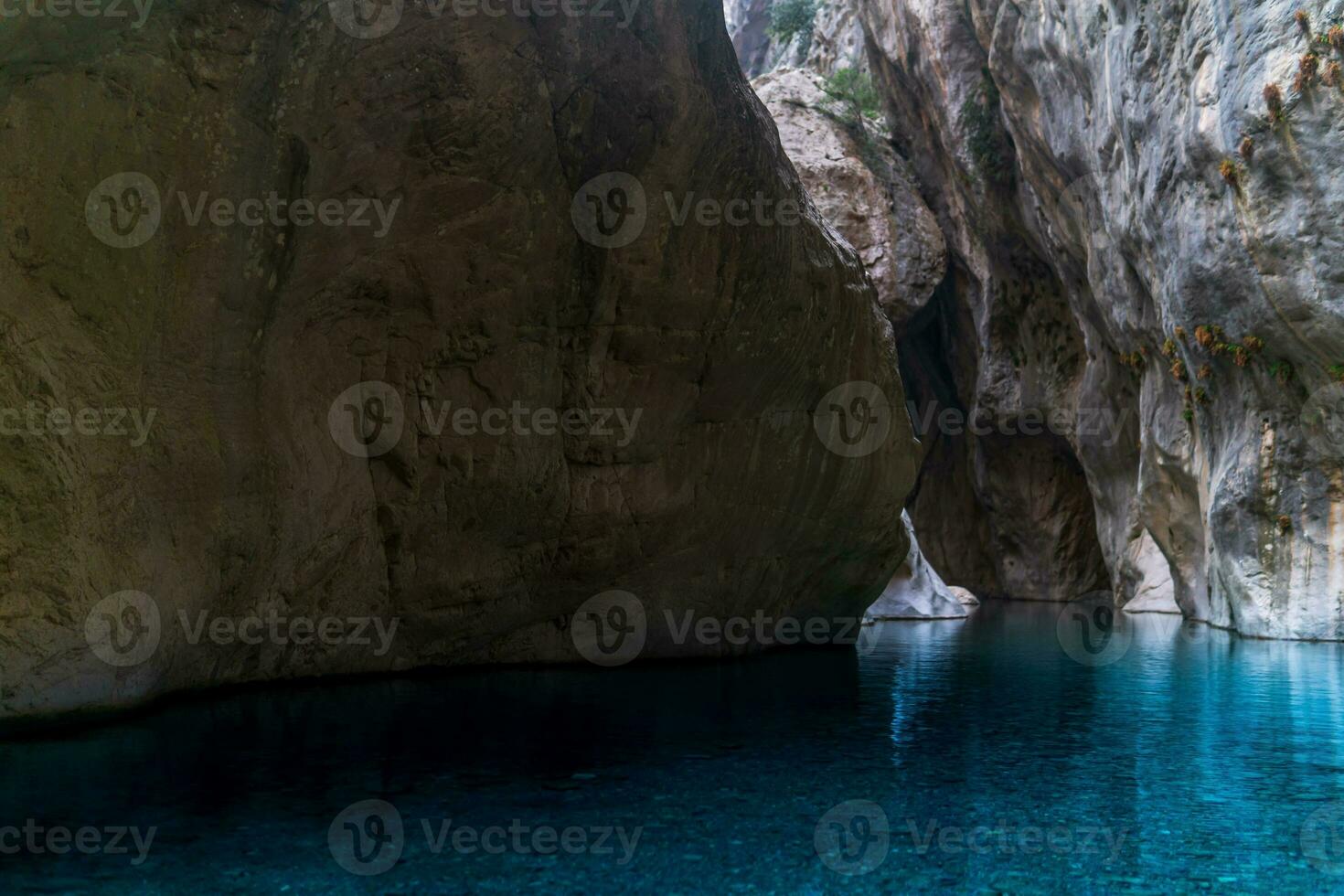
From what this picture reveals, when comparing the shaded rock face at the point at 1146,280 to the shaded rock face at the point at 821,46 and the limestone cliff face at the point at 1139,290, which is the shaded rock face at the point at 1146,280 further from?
the shaded rock face at the point at 821,46

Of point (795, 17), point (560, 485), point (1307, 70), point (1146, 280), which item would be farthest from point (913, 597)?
point (795, 17)

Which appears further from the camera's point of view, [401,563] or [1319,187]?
[1319,187]

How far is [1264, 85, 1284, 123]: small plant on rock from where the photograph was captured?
1658 cm

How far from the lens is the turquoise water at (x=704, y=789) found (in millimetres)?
5129

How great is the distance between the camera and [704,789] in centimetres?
689

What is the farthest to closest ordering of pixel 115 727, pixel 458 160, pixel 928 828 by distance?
pixel 458 160 → pixel 115 727 → pixel 928 828


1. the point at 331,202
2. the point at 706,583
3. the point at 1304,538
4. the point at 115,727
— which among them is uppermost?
the point at 331,202

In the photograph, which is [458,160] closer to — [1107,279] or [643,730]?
[643,730]

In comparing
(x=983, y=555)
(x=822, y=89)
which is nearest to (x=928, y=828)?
(x=822, y=89)

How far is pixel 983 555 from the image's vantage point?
44.3m

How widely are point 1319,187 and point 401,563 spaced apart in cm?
1424

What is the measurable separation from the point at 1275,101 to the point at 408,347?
1330cm

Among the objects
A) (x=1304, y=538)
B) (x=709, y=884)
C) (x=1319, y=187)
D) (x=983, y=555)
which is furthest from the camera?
(x=983, y=555)

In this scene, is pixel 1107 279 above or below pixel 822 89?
below
